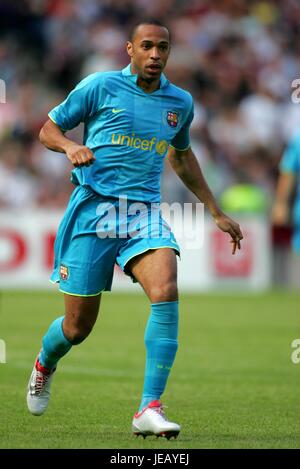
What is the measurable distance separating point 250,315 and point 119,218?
339 inches

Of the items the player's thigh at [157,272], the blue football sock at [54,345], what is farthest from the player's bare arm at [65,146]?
the blue football sock at [54,345]

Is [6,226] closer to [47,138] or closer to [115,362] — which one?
[115,362]

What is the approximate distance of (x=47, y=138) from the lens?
643cm

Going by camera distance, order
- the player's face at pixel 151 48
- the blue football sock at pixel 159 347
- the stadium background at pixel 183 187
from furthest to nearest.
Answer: the stadium background at pixel 183 187 < the player's face at pixel 151 48 < the blue football sock at pixel 159 347

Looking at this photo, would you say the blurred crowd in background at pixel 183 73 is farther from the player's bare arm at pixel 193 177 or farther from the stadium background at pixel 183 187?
the player's bare arm at pixel 193 177

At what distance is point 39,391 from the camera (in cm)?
700

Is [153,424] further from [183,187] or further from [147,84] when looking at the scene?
[183,187]

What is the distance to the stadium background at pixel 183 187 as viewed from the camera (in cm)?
1012

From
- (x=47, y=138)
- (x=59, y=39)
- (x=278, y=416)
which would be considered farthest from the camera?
(x=59, y=39)

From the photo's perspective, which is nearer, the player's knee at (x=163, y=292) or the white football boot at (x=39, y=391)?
the player's knee at (x=163, y=292)

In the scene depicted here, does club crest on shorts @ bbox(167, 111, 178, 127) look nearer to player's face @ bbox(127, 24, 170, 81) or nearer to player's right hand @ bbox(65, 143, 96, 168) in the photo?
player's face @ bbox(127, 24, 170, 81)

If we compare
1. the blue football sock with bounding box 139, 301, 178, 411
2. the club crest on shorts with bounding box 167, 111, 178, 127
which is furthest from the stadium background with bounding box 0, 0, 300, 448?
the club crest on shorts with bounding box 167, 111, 178, 127

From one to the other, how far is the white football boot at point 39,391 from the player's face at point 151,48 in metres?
2.01
